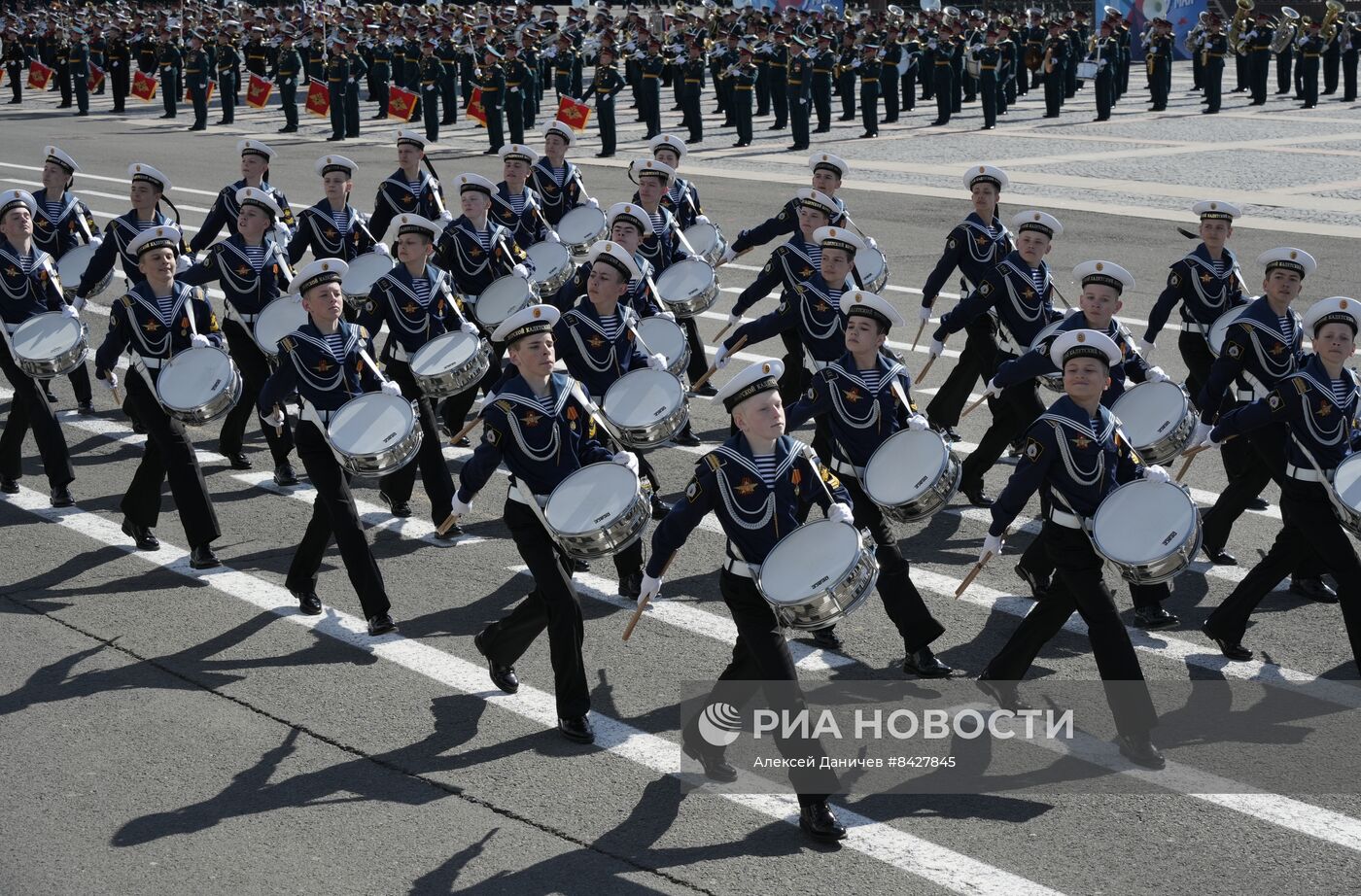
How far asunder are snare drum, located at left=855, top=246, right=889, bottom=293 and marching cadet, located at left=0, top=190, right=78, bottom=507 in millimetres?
6258

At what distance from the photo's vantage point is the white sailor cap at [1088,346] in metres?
8.10

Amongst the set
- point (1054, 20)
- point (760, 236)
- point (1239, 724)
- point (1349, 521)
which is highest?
point (1054, 20)

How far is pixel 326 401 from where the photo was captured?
9664 millimetres

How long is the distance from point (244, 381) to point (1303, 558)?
8095 mm

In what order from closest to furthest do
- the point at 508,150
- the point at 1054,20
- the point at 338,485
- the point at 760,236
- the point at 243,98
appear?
the point at 338,485 → the point at 760,236 → the point at 508,150 → the point at 1054,20 → the point at 243,98

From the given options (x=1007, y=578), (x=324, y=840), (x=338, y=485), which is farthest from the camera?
(x=1007, y=578)

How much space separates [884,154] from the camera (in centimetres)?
3064

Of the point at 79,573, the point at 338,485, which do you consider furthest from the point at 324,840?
the point at 79,573

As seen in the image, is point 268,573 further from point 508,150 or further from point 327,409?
point 508,150

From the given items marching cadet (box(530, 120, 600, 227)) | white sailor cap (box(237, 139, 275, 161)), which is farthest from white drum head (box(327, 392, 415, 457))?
marching cadet (box(530, 120, 600, 227))

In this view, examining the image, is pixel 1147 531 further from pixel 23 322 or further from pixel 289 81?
pixel 289 81

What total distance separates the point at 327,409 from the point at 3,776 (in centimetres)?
284

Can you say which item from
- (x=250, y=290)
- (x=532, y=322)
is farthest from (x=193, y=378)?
(x=532, y=322)

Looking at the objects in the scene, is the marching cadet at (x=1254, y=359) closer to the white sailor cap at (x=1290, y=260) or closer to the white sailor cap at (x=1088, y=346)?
the white sailor cap at (x=1290, y=260)
